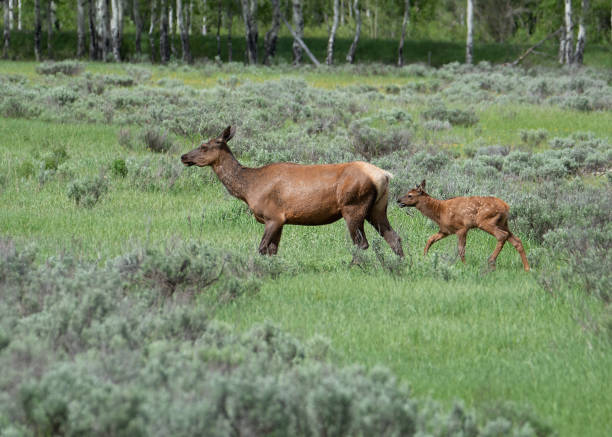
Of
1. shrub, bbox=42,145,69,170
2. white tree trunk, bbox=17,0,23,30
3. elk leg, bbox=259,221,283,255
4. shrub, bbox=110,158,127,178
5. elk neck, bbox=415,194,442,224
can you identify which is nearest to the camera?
elk leg, bbox=259,221,283,255

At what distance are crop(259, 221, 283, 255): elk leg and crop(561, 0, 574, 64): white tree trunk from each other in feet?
129

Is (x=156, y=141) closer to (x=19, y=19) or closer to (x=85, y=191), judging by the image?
(x=85, y=191)

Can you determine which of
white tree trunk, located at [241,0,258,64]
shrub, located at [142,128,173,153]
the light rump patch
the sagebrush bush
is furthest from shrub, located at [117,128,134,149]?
white tree trunk, located at [241,0,258,64]

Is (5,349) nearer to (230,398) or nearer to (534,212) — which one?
(230,398)

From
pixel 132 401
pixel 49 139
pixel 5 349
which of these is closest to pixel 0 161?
pixel 49 139

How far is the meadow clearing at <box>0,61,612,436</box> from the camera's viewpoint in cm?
404

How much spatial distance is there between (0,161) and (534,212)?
10.1 m

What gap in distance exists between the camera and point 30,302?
20.0 feet

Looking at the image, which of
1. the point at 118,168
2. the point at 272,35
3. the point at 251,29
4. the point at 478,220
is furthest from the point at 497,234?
the point at 272,35

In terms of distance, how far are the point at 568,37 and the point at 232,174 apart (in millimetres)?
43439

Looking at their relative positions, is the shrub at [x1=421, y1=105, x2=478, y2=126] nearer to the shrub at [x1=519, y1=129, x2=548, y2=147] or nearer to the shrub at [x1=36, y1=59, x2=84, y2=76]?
the shrub at [x1=519, y1=129, x2=548, y2=147]

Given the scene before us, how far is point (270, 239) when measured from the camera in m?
9.11

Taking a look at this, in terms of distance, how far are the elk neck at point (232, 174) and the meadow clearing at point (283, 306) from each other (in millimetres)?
696

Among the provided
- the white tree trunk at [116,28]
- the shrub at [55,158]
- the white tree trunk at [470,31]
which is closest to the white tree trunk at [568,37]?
the white tree trunk at [470,31]
